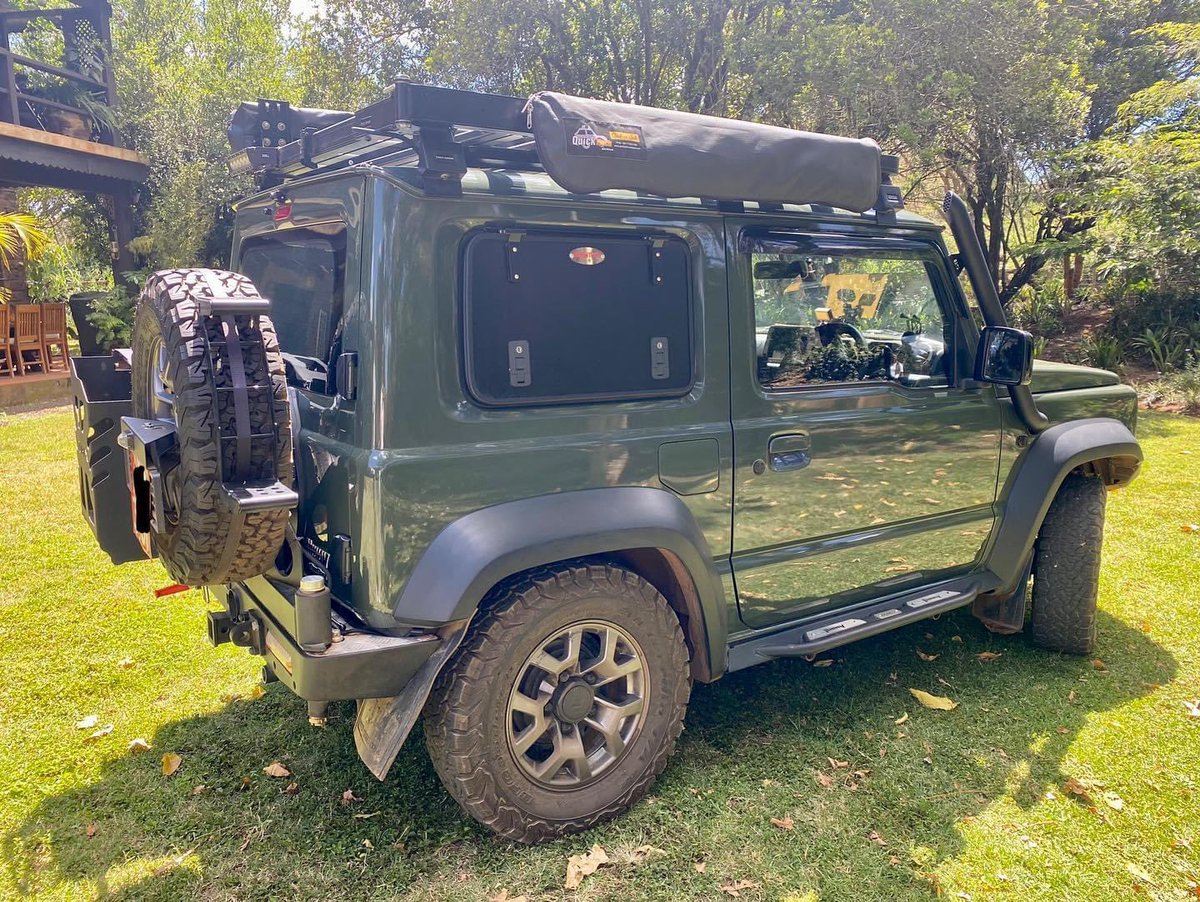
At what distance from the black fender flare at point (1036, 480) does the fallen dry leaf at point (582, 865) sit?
218 cm

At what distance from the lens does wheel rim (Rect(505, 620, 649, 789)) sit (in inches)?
96.9

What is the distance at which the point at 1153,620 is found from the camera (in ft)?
13.8

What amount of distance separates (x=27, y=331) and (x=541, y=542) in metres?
11.5

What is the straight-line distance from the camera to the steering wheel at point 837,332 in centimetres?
297

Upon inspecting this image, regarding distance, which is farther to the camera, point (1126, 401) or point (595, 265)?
point (1126, 401)

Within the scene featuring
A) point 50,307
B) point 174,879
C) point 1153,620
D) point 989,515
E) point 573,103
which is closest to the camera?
point 573,103

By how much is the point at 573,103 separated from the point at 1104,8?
1471cm

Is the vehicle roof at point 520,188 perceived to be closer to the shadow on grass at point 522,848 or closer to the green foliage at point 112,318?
the shadow on grass at point 522,848

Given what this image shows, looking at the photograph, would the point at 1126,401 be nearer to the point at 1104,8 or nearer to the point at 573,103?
the point at 573,103

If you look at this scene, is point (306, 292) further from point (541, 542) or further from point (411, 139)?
point (541, 542)

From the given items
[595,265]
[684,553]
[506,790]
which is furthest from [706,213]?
[506,790]

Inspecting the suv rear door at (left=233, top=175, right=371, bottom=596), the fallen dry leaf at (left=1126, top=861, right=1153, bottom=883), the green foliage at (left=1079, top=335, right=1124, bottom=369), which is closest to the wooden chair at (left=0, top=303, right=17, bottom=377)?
the suv rear door at (left=233, top=175, right=371, bottom=596)

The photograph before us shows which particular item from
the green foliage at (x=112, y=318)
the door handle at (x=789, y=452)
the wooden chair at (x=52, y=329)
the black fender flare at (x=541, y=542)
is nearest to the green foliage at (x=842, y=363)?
the door handle at (x=789, y=452)

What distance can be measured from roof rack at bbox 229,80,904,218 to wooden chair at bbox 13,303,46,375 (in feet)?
31.9
